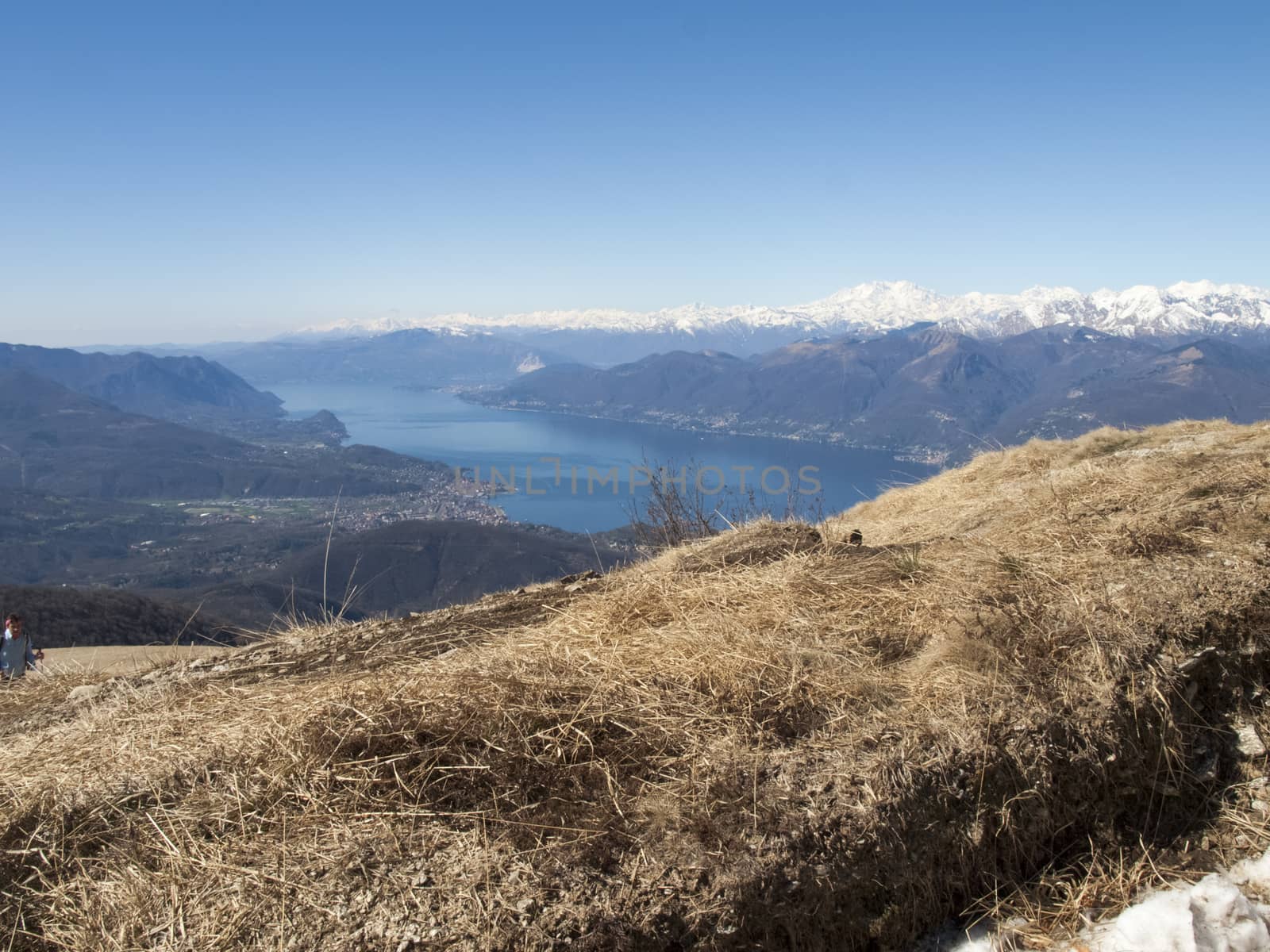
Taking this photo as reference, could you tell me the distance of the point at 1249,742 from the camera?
347 cm

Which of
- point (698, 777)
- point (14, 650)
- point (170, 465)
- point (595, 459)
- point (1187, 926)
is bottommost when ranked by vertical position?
point (170, 465)

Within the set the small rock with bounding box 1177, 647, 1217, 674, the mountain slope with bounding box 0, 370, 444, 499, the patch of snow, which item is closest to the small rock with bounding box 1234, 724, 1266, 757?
the small rock with bounding box 1177, 647, 1217, 674

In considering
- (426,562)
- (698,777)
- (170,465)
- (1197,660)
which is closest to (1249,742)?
(1197,660)

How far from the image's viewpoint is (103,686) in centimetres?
542

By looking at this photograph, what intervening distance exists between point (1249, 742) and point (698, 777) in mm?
2606

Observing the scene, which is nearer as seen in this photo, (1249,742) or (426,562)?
(1249,742)

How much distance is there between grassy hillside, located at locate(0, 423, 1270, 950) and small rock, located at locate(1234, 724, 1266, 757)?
0.09 feet

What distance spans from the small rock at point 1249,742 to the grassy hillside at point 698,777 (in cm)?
3

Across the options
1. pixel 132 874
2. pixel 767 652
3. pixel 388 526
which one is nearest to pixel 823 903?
pixel 767 652

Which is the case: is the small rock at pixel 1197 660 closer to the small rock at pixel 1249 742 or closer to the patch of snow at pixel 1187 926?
the small rock at pixel 1249 742

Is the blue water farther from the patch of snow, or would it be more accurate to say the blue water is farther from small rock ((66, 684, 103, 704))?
the patch of snow

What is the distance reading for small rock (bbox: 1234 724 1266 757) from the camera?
3432 mm

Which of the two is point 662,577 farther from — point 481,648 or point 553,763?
point 553,763

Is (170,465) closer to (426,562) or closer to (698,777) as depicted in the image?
(426,562)
